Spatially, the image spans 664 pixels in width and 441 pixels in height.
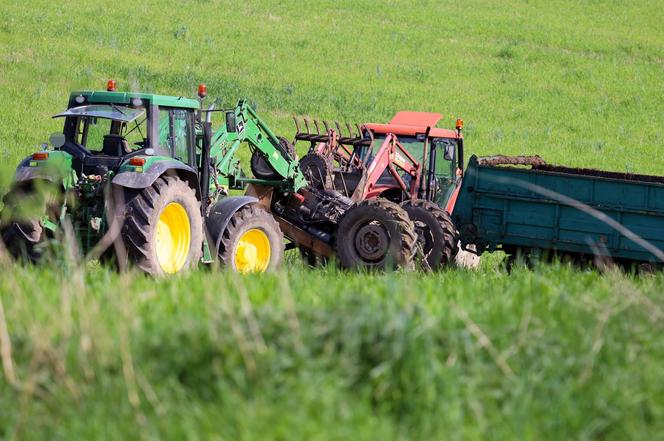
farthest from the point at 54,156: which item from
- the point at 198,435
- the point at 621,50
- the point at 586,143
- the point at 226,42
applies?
the point at 621,50

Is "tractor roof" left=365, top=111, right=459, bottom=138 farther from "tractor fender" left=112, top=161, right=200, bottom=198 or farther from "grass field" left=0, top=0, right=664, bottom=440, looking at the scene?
"grass field" left=0, top=0, right=664, bottom=440

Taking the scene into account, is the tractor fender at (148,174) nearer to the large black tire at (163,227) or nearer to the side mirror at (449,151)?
the large black tire at (163,227)

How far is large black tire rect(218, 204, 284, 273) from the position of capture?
11.6m

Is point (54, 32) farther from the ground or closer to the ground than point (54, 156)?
farther from the ground

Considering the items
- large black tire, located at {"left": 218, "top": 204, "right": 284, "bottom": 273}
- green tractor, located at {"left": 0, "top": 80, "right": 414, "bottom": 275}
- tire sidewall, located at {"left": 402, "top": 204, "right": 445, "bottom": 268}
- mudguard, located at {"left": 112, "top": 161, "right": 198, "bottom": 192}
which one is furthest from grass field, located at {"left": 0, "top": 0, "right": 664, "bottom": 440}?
tire sidewall, located at {"left": 402, "top": 204, "right": 445, "bottom": 268}

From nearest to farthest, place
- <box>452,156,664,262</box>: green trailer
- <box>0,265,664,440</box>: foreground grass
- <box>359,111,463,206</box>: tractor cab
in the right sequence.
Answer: <box>0,265,664,440</box>: foreground grass, <box>452,156,664,262</box>: green trailer, <box>359,111,463,206</box>: tractor cab

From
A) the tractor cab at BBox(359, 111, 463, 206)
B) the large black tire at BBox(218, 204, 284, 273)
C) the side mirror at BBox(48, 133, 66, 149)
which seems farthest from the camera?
the tractor cab at BBox(359, 111, 463, 206)

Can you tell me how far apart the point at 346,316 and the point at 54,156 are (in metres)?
5.55

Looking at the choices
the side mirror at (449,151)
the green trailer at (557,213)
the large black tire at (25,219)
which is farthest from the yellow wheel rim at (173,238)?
the side mirror at (449,151)

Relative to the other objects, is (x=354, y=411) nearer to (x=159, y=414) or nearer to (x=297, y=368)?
(x=297, y=368)

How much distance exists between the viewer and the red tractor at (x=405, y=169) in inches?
543

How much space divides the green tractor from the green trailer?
4.23 ft

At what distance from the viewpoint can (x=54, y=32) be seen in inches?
1273

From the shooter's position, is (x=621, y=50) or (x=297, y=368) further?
(x=621, y=50)
